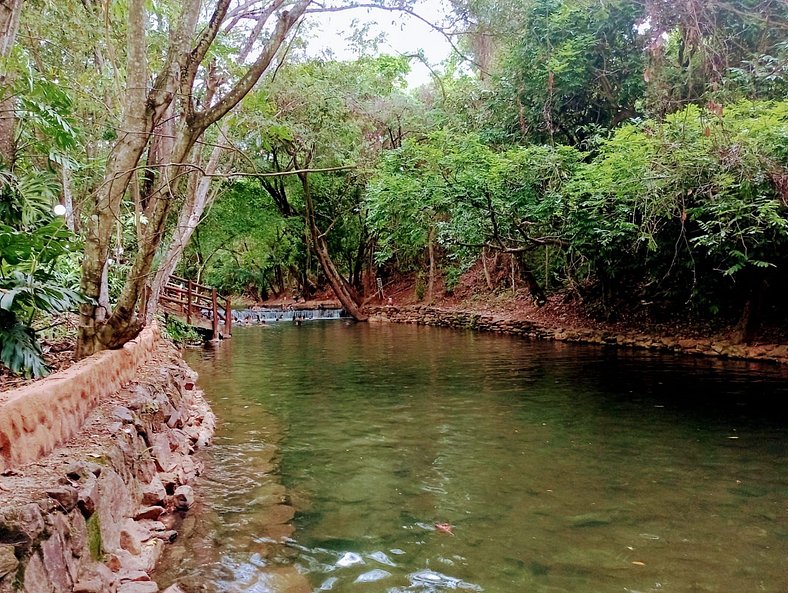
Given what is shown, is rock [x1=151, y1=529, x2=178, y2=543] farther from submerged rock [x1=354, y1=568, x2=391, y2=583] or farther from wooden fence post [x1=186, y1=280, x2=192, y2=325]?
wooden fence post [x1=186, y1=280, x2=192, y2=325]

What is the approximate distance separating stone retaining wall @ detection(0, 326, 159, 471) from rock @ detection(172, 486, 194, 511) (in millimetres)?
915

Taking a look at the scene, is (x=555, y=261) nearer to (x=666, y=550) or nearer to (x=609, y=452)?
(x=609, y=452)

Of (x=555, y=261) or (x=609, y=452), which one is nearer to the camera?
(x=609, y=452)

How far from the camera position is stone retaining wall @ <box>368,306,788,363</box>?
10.8 metres

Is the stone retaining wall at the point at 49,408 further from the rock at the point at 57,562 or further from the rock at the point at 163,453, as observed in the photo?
the rock at the point at 163,453

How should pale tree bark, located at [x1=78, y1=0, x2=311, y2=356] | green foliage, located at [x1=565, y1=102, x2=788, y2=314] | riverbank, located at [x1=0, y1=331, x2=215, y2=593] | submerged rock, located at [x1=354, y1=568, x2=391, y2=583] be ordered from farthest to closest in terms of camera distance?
green foliage, located at [x1=565, y1=102, x2=788, y2=314] < pale tree bark, located at [x1=78, y1=0, x2=311, y2=356] < submerged rock, located at [x1=354, y1=568, x2=391, y2=583] < riverbank, located at [x1=0, y1=331, x2=215, y2=593]

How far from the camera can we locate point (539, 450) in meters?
5.66

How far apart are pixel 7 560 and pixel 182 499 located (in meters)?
2.37

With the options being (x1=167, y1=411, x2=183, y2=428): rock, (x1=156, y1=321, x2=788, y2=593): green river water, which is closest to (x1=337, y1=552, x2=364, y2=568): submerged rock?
(x1=156, y1=321, x2=788, y2=593): green river water

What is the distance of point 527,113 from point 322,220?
37.9ft

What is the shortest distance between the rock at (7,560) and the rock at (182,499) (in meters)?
2.27

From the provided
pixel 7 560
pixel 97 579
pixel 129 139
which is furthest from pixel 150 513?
pixel 129 139

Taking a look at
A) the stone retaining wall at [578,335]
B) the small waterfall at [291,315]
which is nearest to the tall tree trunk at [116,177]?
the stone retaining wall at [578,335]

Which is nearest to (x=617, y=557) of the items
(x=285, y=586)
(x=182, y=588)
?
(x=285, y=586)
